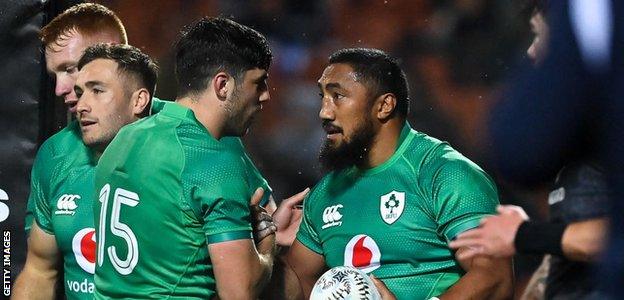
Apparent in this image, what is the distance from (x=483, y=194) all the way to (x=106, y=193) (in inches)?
47.5

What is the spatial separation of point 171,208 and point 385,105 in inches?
43.0

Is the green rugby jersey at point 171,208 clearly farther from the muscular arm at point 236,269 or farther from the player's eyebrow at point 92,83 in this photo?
the player's eyebrow at point 92,83

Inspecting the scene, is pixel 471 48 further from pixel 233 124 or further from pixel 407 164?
pixel 233 124

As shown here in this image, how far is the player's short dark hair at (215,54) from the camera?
3350 mm

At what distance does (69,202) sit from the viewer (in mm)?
4051

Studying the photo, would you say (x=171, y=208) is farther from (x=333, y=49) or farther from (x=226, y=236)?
(x=333, y=49)

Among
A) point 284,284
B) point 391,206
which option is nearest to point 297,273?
point 284,284

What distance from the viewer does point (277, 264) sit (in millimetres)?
3996

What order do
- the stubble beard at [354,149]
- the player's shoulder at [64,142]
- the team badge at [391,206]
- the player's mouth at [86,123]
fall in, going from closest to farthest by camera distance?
1. the team badge at [391,206]
2. the stubble beard at [354,149]
3. the player's mouth at [86,123]
4. the player's shoulder at [64,142]

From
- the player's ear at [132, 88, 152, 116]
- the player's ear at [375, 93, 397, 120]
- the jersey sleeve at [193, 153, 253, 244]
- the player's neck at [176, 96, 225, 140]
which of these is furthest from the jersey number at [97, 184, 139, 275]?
the player's ear at [375, 93, 397, 120]

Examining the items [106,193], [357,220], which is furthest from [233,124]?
[357,220]

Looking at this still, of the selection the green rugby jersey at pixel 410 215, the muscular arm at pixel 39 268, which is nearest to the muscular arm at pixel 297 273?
the green rugby jersey at pixel 410 215

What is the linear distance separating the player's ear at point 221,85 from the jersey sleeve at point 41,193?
113cm

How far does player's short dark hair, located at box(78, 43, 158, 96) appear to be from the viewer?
4.12m
